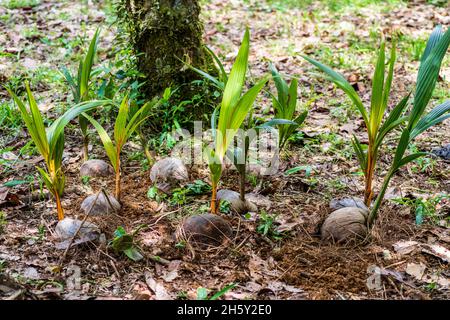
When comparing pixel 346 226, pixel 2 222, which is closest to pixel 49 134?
Answer: pixel 2 222

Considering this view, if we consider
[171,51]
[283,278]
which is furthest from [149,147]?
[283,278]

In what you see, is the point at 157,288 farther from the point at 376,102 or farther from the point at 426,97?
the point at 426,97

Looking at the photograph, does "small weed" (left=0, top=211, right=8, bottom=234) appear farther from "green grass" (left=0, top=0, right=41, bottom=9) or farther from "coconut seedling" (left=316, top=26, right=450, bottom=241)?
"green grass" (left=0, top=0, right=41, bottom=9)

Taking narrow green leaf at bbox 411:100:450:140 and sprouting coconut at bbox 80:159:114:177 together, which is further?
sprouting coconut at bbox 80:159:114:177

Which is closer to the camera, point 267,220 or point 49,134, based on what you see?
point 49,134

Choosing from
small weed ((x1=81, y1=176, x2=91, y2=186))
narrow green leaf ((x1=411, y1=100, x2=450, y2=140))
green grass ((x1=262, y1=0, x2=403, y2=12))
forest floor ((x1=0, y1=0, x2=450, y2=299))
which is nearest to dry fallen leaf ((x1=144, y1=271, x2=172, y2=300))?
forest floor ((x1=0, y1=0, x2=450, y2=299))

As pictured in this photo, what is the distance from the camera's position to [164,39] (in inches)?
131

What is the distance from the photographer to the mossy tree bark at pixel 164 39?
3.29 m

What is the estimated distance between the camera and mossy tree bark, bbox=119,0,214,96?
3291 mm

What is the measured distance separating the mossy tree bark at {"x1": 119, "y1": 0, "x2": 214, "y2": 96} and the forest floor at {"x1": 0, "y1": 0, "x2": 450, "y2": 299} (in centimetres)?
31

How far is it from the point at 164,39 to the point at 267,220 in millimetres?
1425

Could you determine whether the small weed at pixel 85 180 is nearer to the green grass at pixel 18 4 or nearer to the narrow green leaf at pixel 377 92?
the narrow green leaf at pixel 377 92

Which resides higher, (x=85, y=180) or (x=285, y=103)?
(x=285, y=103)

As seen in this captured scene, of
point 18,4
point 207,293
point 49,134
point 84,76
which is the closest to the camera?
point 207,293
